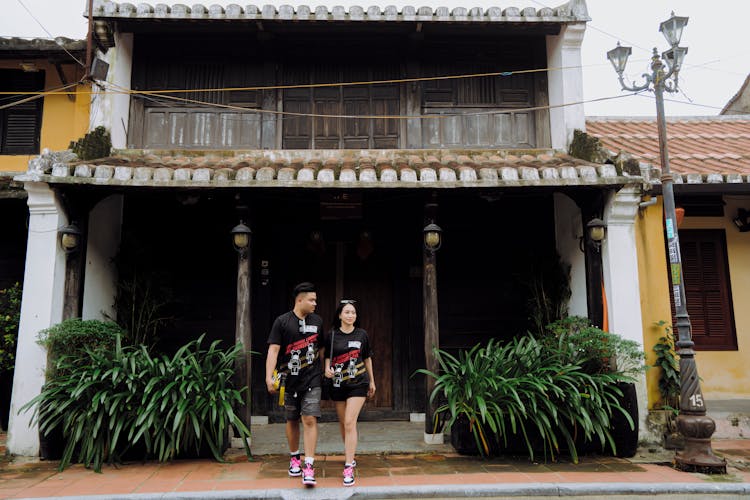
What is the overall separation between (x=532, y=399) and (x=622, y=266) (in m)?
2.28

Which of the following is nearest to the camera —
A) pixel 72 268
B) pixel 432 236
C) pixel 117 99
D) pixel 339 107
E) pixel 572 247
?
pixel 72 268

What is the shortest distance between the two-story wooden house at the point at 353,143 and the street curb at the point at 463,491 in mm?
2797

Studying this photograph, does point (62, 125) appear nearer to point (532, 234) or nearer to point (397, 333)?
point (397, 333)

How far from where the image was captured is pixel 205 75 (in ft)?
26.4

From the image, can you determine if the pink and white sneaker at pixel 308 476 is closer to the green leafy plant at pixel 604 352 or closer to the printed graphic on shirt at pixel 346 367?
the printed graphic on shirt at pixel 346 367

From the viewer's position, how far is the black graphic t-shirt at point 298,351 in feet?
15.8

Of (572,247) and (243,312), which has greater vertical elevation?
(572,247)

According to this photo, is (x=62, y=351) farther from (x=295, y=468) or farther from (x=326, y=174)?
(x=326, y=174)

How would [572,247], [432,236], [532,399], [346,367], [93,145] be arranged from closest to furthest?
[346,367] → [532,399] → [432,236] → [93,145] → [572,247]

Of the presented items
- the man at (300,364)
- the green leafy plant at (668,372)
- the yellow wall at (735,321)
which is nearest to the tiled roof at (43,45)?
the man at (300,364)

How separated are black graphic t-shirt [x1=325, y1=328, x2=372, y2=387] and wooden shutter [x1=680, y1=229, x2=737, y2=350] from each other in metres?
6.06

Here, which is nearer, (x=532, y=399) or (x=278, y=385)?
(x=278, y=385)

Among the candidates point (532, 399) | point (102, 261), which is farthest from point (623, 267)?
point (102, 261)

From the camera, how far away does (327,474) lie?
5172 mm
